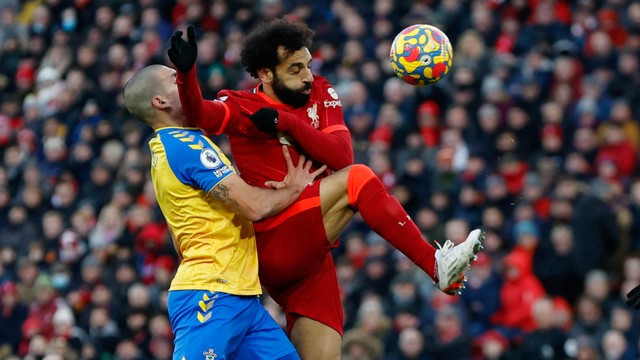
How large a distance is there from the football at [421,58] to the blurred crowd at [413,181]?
2.72m

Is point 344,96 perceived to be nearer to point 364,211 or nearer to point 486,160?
point 486,160

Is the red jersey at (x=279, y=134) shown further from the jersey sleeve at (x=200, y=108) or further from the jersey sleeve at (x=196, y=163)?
the jersey sleeve at (x=196, y=163)

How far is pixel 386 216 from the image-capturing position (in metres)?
7.81

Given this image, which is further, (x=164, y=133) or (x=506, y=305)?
(x=506, y=305)

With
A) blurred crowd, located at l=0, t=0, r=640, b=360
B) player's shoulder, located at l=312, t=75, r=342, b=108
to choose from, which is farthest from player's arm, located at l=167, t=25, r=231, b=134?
blurred crowd, located at l=0, t=0, r=640, b=360

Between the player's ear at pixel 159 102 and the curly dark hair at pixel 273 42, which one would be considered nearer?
the player's ear at pixel 159 102

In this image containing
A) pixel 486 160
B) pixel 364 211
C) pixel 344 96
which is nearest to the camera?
pixel 364 211

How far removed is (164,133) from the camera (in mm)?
7820

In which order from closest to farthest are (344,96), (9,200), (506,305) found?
(506,305) < (344,96) < (9,200)

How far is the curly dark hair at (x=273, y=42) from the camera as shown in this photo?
8078 mm

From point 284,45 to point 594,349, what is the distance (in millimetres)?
4901

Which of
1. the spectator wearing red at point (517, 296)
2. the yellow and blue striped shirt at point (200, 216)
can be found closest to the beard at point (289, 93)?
the yellow and blue striped shirt at point (200, 216)

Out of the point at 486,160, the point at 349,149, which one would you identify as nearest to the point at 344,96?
the point at 486,160

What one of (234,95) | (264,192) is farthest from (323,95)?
(264,192)
